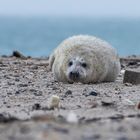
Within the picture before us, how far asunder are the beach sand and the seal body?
0.64ft

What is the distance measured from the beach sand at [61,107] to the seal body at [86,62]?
20cm

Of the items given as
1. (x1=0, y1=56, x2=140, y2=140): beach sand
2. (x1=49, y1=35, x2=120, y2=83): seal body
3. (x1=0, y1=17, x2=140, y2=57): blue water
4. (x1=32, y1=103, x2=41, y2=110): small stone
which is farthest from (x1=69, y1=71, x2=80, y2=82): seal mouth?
(x1=0, y1=17, x2=140, y2=57): blue water

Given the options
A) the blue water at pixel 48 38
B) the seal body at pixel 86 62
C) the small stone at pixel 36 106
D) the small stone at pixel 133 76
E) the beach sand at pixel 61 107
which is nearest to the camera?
the beach sand at pixel 61 107

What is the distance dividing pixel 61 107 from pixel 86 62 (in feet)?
9.88

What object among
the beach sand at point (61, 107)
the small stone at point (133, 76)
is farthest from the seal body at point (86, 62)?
the small stone at point (133, 76)

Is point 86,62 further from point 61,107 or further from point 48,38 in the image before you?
point 48,38

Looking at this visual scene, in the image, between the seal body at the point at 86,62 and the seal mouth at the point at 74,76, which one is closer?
the seal mouth at the point at 74,76

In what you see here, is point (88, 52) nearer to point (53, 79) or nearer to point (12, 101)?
point (53, 79)

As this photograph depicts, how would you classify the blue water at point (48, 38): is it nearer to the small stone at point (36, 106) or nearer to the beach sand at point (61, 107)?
the beach sand at point (61, 107)

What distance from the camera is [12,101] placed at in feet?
24.2

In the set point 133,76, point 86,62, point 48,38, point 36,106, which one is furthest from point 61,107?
point 48,38

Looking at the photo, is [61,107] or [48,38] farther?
[48,38]

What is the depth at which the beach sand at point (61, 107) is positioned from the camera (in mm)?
4105

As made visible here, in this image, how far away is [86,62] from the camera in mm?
9648
